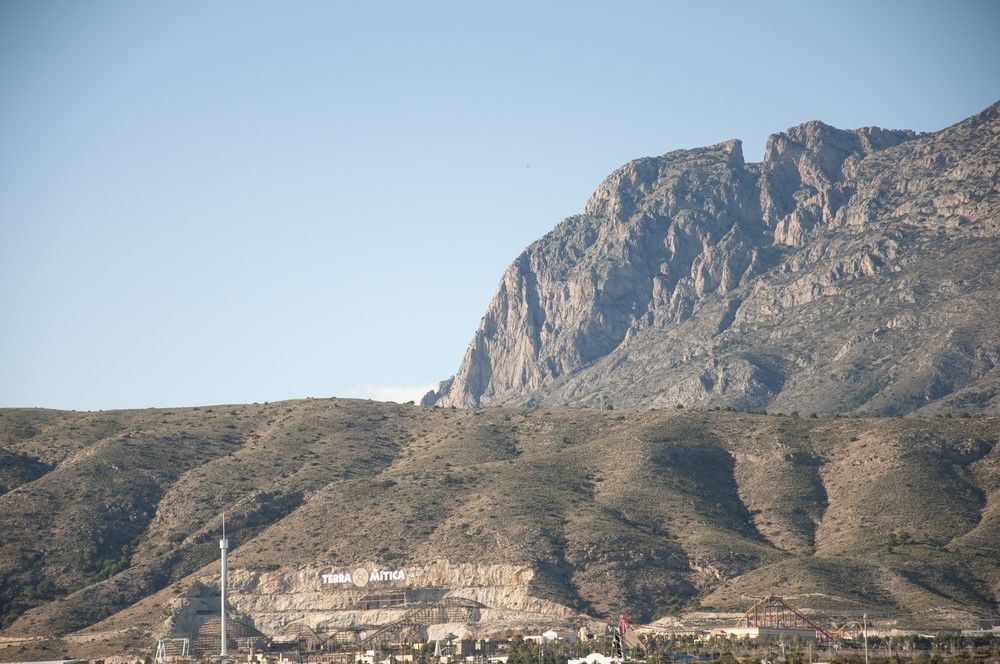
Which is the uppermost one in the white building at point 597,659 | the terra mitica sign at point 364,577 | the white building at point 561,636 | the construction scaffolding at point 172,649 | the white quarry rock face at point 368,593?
the terra mitica sign at point 364,577

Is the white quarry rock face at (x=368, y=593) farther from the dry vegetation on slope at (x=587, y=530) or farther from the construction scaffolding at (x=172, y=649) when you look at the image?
the construction scaffolding at (x=172, y=649)

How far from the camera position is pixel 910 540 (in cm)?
17275

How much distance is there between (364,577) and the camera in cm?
17288

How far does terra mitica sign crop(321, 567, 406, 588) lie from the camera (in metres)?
172

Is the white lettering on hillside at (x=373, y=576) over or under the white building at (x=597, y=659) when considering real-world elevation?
over

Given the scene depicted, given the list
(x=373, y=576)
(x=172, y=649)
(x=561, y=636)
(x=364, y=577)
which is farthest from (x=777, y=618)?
(x=172, y=649)

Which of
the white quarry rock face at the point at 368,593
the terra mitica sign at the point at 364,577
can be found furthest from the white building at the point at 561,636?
the terra mitica sign at the point at 364,577

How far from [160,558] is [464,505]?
35.3m

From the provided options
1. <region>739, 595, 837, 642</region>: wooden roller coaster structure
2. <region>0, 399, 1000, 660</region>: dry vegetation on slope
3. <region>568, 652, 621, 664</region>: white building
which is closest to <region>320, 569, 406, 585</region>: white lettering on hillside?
<region>0, 399, 1000, 660</region>: dry vegetation on slope

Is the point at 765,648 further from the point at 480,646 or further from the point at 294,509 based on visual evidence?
the point at 294,509

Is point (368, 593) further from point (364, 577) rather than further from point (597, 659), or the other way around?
point (597, 659)

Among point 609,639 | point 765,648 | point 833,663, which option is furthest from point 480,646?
point 833,663

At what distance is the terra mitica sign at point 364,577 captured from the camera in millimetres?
171875

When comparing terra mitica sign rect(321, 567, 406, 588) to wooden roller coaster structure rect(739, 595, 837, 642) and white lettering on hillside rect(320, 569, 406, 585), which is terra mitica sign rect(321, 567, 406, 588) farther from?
wooden roller coaster structure rect(739, 595, 837, 642)
